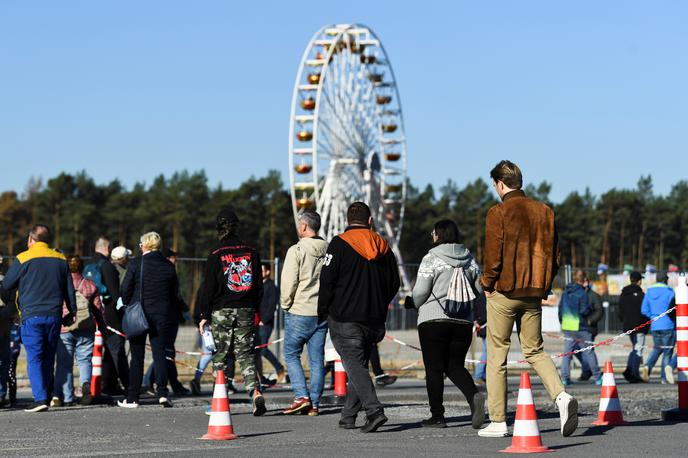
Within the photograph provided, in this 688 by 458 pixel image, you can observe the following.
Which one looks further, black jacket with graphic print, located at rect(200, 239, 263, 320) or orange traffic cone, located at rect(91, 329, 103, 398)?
orange traffic cone, located at rect(91, 329, 103, 398)

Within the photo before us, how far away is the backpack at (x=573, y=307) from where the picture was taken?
66.0ft

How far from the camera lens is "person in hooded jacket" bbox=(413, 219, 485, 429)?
37.3 feet

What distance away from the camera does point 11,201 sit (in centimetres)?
12850

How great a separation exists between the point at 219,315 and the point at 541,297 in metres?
3.66

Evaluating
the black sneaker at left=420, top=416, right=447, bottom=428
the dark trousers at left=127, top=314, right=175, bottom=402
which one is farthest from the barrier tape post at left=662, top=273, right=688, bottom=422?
A: the dark trousers at left=127, top=314, right=175, bottom=402

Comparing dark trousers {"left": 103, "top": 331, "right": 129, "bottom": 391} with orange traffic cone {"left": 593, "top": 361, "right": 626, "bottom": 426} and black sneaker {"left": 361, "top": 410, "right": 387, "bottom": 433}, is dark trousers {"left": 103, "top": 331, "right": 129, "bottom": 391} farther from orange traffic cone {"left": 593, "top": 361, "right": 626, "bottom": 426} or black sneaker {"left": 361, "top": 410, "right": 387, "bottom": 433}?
orange traffic cone {"left": 593, "top": 361, "right": 626, "bottom": 426}

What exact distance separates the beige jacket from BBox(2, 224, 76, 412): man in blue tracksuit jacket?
8.27ft

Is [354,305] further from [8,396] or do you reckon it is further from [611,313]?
[611,313]

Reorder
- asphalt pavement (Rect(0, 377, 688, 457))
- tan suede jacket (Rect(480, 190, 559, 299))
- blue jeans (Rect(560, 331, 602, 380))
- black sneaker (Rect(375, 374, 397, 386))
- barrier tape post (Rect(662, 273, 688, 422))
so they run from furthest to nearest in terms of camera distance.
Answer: blue jeans (Rect(560, 331, 602, 380))
black sneaker (Rect(375, 374, 397, 386))
barrier tape post (Rect(662, 273, 688, 422))
tan suede jacket (Rect(480, 190, 559, 299))
asphalt pavement (Rect(0, 377, 688, 457))

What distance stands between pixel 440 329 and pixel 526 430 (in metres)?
2.19

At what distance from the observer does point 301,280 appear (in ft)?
42.9

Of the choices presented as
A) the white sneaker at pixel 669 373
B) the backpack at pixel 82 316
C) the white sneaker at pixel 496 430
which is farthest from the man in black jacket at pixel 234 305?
the white sneaker at pixel 669 373

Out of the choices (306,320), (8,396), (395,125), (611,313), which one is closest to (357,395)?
(306,320)

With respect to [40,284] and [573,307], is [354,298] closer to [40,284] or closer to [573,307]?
[40,284]
